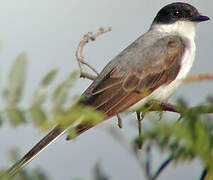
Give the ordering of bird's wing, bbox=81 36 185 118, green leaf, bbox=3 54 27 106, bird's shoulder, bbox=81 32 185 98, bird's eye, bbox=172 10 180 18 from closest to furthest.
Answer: green leaf, bbox=3 54 27 106 → bird's wing, bbox=81 36 185 118 → bird's shoulder, bbox=81 32 185 98 → bird's eye, bbox=172 10 180 18

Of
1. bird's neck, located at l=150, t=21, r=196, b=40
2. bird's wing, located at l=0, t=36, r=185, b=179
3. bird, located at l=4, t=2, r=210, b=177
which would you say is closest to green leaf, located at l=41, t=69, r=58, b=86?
bird, located at l=4, t=2, r=210, b=177

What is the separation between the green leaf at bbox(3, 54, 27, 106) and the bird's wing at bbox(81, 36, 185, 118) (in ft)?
8.27

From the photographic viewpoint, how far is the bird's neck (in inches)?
206

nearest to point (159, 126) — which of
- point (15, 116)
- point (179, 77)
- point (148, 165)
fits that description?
point (148, 165)

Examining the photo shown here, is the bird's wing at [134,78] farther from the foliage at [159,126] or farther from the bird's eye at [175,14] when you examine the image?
the foliage at [159,126]

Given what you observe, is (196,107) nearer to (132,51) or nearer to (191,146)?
(191,146)

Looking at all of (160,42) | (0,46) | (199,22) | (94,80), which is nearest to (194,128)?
(0,46)

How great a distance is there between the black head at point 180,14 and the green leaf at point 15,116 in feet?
14.6

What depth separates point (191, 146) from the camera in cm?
73

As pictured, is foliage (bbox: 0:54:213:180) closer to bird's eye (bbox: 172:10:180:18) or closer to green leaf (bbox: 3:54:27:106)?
green leaf (bbox: 3:54:27:106)

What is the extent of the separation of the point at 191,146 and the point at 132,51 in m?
3.71

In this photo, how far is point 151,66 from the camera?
4.43m

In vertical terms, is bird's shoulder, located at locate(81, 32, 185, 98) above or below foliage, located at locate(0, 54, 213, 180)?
below

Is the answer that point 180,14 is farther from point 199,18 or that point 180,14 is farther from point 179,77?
point 179,77
